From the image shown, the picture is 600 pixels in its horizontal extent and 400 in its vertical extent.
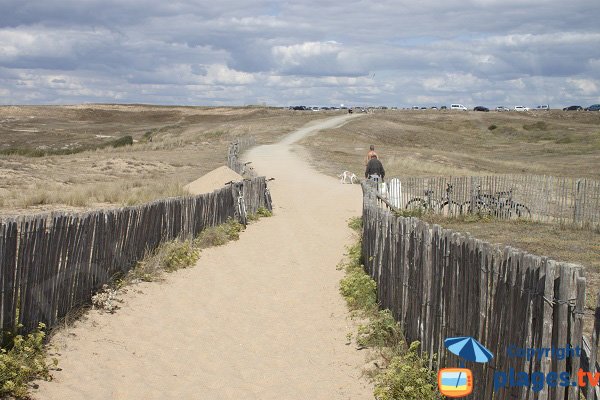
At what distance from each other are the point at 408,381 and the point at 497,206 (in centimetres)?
1513

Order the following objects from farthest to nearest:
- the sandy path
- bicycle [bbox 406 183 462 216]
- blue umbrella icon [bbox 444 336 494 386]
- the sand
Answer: the sand
bicycle [bbox 406 183 462 216]
the sandy path
blue umbrella icon [bbox 444 336 494 386]

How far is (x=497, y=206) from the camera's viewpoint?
21125 millimetres

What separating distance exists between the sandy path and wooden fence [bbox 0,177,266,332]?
1.47 feet

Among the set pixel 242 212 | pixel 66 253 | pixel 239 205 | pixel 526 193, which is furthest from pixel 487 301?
pixel 526 193

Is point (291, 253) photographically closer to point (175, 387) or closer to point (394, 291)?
point (394, 291)

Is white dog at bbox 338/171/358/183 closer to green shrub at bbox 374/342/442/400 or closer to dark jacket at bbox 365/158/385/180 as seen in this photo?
dark jacket at bbox 365/158/385/180

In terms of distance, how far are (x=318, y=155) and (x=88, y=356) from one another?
33.7 meters

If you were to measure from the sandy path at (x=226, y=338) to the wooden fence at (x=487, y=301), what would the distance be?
1.03 meters

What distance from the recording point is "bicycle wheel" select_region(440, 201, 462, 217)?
2098 centimetres

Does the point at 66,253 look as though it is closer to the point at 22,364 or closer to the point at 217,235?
the point at 22,364

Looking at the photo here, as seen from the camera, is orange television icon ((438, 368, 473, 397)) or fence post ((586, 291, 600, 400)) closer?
orange television icon ((438, 368, 473, 397))

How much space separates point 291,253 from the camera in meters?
15.4

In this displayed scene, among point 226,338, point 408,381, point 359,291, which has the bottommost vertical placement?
point 226,338
